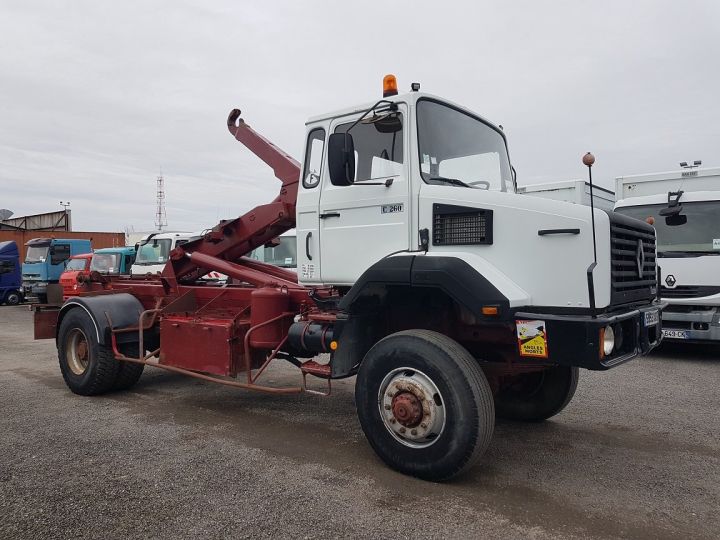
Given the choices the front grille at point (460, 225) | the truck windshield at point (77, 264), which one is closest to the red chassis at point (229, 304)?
the front grille at point (460, 225)

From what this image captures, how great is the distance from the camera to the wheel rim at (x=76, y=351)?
264 inches

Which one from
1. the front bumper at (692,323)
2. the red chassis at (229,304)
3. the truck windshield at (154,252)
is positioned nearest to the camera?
the red chassis at (229,304)

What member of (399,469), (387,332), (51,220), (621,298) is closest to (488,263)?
(621,298)

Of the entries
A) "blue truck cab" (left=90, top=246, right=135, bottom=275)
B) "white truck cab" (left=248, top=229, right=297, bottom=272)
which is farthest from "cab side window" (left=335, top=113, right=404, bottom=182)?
"blue truck cab" (left=90, top=246, right=135, bottom=275)

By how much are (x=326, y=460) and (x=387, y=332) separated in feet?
3.72

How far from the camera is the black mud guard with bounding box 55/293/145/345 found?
6398mm

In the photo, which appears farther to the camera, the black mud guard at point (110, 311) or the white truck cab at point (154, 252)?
the white truck cab at point (154, 252)

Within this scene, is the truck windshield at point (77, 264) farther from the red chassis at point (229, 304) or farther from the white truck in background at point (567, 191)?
the white truck in background at point (567, 191)

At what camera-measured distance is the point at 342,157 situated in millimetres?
4203

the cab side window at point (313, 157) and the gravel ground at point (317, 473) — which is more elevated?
the cab side window at point (313, 157)

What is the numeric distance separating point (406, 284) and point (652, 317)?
6.04 feet

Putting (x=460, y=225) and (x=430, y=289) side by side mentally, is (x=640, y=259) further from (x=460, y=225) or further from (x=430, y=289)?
(x=430, y=289)

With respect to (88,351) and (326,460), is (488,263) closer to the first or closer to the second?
(326,460)

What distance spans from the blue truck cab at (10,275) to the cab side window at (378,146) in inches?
828
